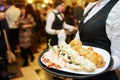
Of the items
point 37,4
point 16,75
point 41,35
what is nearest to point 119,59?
point 16,75

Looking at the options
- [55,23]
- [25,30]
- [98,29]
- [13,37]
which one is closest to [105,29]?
[98,29]

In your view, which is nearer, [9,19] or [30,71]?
[30,71]

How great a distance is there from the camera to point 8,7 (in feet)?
13.0

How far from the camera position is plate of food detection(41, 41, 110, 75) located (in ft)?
2.76

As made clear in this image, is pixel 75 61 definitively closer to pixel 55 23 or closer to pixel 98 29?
pixel 98 29

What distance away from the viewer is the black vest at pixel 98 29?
0.99m

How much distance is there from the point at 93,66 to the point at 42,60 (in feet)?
0.85

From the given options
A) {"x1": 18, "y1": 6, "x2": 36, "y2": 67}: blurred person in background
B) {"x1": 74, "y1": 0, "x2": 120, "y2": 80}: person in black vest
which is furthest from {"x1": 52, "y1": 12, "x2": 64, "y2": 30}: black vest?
{"x1": 74, "y1": 0, "x2": 120, "y2": 80}: person in black vest

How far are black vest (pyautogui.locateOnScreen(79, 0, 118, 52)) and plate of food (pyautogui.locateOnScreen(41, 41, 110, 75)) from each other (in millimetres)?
84

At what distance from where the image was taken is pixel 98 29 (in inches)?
39.5

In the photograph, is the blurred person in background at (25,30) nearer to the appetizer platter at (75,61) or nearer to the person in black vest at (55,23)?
the person in black vest at (55,23)

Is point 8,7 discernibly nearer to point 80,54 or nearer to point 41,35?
point 41,35

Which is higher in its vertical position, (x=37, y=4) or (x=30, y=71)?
(x=37, y=4)

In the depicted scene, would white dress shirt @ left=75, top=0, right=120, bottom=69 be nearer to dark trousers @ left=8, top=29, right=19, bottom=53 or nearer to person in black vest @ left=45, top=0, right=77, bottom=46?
person in black vest @ left=45, top=0, right=77, bottom=46
